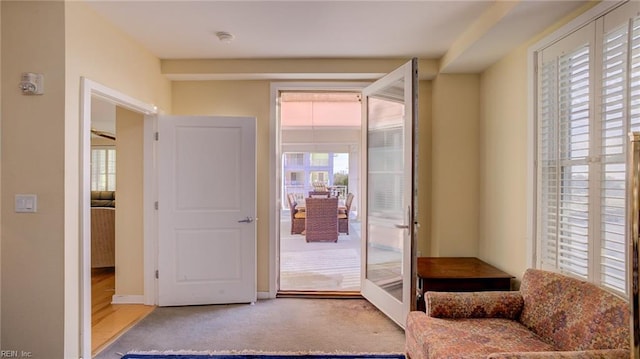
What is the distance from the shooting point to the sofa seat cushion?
1.72 metres

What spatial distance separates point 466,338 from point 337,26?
2.29 meters

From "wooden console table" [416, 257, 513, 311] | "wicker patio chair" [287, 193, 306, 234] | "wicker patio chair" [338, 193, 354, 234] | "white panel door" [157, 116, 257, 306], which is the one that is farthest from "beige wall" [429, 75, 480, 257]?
"wicker patio chair" [287, 193, 306, 234]

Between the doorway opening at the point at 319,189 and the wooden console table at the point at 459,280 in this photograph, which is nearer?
the wooden console table at the point at 459,280

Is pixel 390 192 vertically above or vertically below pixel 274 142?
below

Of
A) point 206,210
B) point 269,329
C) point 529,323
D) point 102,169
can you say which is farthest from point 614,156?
point 102,169

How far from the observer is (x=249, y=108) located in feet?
12.0

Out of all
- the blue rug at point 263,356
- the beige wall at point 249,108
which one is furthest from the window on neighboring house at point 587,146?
the beige wall at point 249,108

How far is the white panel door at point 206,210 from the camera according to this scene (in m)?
3.38

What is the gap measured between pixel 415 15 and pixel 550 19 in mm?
857

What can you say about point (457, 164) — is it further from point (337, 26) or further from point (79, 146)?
point (79, 146)

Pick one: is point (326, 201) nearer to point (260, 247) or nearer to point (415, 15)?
point (260, 247)

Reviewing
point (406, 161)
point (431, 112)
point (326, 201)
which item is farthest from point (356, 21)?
point (326, 201)

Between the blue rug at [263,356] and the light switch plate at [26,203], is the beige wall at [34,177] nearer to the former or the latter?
the light switch plate at [26,203]

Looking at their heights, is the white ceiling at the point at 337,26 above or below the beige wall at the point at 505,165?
above
